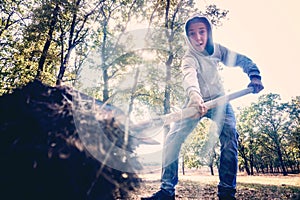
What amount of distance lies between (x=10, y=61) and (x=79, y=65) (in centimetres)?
742

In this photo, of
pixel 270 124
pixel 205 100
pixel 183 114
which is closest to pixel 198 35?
pixel 205 100

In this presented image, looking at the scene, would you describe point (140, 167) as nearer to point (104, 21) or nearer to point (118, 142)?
point (118, 142)

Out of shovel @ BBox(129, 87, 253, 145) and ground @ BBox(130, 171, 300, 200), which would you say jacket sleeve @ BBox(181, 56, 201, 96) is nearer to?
shovel @ BBox(129, 87, 253, 145)

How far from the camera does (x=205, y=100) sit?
12.7 feet

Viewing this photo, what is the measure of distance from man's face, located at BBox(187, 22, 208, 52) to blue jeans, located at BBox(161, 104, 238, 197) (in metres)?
1.14

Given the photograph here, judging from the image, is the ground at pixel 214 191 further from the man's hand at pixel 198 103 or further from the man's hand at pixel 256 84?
the man's hand at pixel 256 84

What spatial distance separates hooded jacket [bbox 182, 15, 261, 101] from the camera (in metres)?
3.84

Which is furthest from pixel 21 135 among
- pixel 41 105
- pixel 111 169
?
pixel 111 169

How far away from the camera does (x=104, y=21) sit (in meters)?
22.7

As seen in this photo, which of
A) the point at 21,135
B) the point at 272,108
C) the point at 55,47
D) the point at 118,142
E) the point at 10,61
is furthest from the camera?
the point at 272,108

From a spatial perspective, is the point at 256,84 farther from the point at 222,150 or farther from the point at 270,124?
the point at 270,124

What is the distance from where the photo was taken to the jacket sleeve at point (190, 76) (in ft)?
11.1

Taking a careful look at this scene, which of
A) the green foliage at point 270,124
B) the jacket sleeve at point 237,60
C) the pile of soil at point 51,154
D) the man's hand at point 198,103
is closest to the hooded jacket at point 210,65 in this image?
the jacket sleeve at point 237,60

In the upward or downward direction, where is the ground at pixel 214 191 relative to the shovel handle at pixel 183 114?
downward
